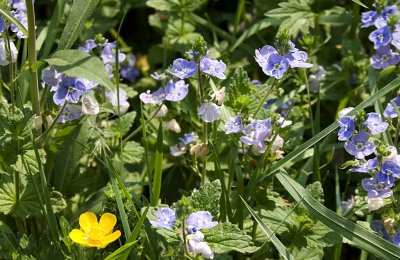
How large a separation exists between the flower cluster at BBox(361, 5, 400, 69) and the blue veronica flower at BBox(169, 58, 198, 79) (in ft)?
2.91

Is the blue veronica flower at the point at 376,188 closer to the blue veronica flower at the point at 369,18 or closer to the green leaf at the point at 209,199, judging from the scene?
the green leaf at the point at 209,199

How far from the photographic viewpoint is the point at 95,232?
2361 mm

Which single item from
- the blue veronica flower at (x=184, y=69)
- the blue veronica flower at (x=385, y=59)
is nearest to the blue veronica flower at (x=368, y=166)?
the blue veronica flower at (x=184, y=69)

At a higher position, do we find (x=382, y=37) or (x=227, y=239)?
(x=382, y=37)

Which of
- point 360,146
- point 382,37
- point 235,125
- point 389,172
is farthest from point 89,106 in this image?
point 382,37

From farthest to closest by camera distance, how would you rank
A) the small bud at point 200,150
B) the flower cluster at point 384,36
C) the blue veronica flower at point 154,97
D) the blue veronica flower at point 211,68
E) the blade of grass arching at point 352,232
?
the flower cluster at point 384,36
the blue veronica flower at point 154,97
the small bud at point 200,150
the blue veronica flower at point 211,68
the blade of grass arching at point 352,232

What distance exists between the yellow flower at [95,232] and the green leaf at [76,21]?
1.81 feet

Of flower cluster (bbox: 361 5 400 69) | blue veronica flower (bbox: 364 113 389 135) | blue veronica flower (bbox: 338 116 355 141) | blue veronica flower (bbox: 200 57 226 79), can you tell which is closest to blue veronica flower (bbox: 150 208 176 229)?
blue veronica flower (bbox: 200 57 226 79)

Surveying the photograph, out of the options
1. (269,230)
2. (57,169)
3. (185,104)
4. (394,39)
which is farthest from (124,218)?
(394,39)

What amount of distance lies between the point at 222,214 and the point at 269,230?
0.25m

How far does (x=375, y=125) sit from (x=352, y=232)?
39 centimetres

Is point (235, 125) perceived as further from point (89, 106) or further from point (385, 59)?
point (385, 59)

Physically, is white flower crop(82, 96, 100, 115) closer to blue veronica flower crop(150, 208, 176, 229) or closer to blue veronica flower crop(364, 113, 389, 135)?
blue veronica flower crop(150, 208, 176, 229)

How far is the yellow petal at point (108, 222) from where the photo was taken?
2.37 m
